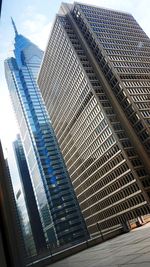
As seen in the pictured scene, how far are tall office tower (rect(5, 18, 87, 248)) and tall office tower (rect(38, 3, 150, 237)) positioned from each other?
2698 centimetres

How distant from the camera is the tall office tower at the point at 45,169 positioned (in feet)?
480

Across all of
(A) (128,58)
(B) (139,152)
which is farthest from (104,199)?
(A) (128,58)

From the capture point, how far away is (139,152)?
89.2 metres

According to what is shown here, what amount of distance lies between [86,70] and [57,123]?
41021 millimetres

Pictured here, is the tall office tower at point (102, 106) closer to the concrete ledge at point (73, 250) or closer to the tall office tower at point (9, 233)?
the concrete ledge at point (73, 250)

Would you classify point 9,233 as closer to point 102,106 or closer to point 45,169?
point 102,106

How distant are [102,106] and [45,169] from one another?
7306cm

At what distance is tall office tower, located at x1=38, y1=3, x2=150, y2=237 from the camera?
89.6 meters

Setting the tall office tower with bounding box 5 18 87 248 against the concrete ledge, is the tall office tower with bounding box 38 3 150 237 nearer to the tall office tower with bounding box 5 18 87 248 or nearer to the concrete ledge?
the tall office tower with bounding box 5 18 87 248

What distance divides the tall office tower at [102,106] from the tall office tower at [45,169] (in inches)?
1062

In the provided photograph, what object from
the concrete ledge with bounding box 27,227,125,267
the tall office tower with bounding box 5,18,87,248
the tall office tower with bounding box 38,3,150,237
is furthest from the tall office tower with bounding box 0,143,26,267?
A: the tall office tower with bounding box 5,18,87,248

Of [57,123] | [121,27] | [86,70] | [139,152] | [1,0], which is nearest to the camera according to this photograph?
[1,0]

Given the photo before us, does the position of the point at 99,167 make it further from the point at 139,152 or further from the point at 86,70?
the point at 86,70

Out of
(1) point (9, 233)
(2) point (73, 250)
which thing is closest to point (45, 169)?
(2) point (73, 250)
